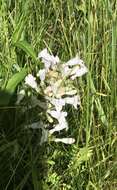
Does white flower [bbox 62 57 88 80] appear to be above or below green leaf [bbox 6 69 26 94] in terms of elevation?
above

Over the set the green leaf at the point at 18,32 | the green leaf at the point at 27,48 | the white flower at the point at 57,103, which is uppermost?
the green leaf at the point at 18,32

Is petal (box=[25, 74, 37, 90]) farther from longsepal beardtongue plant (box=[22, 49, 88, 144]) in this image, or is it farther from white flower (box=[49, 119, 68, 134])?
white flower (box=[49, 119, 68, 134])

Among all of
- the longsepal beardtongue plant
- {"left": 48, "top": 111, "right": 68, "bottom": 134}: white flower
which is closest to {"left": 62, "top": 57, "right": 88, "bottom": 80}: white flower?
the longsepal beardtongue plant

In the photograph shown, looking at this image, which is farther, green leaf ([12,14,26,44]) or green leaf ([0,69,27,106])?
green leaf ([12,14,26,44])

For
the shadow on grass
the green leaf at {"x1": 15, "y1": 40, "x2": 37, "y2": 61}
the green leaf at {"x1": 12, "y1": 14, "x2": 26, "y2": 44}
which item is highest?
the green leaf at {"x1": 12, "y1": 14, "x2": 26, "y2": 44}

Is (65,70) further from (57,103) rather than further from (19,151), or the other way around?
(19,151)

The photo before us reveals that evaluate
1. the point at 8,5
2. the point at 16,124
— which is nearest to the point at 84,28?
the point at 8,5

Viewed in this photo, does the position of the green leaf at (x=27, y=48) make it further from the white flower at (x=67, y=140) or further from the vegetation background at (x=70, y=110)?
the white flower at (x=67, y=140)

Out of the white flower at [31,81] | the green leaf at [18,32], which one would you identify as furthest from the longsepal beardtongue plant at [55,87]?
the green leaf at [18,32]

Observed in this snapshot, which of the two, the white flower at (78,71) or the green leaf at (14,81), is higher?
the white flower at (78,71)
